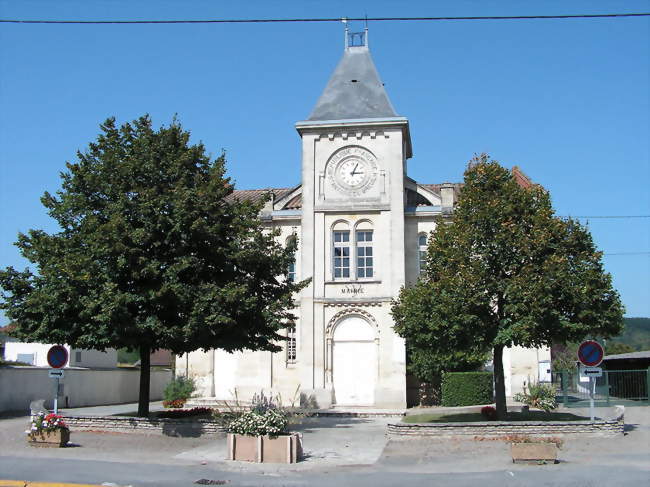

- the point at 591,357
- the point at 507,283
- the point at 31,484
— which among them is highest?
the point at 507,283

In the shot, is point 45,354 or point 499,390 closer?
point 499,390

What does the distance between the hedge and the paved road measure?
9003mm

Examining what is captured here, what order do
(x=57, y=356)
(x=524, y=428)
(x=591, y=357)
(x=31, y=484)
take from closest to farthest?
(x=31, y=484), (x=591, y=357), (x=524, y=428), (x=57, y=356)

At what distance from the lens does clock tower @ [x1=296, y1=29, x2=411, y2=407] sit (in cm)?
3272

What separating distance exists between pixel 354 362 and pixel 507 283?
1320 cm

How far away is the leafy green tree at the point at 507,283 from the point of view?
68.2 ft

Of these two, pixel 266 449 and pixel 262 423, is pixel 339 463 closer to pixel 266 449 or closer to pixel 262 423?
pixel 266 449

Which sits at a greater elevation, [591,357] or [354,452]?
[591,357]

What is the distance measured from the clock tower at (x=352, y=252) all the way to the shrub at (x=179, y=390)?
5.73 metres

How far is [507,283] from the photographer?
21203 millimetres

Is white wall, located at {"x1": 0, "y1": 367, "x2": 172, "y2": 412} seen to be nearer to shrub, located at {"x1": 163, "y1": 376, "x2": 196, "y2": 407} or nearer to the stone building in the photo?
shrub, located at {"x1": 163, "y1": 376, "x2": 196, "y2": 407}

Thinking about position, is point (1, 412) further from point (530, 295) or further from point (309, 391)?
point (530, 295)

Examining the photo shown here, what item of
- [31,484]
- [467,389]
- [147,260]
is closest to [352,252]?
[467,389]

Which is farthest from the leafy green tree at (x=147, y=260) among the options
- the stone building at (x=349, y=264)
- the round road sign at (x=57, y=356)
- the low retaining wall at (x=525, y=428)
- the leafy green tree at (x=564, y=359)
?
the leafy green tree at (x=564, y=359)
